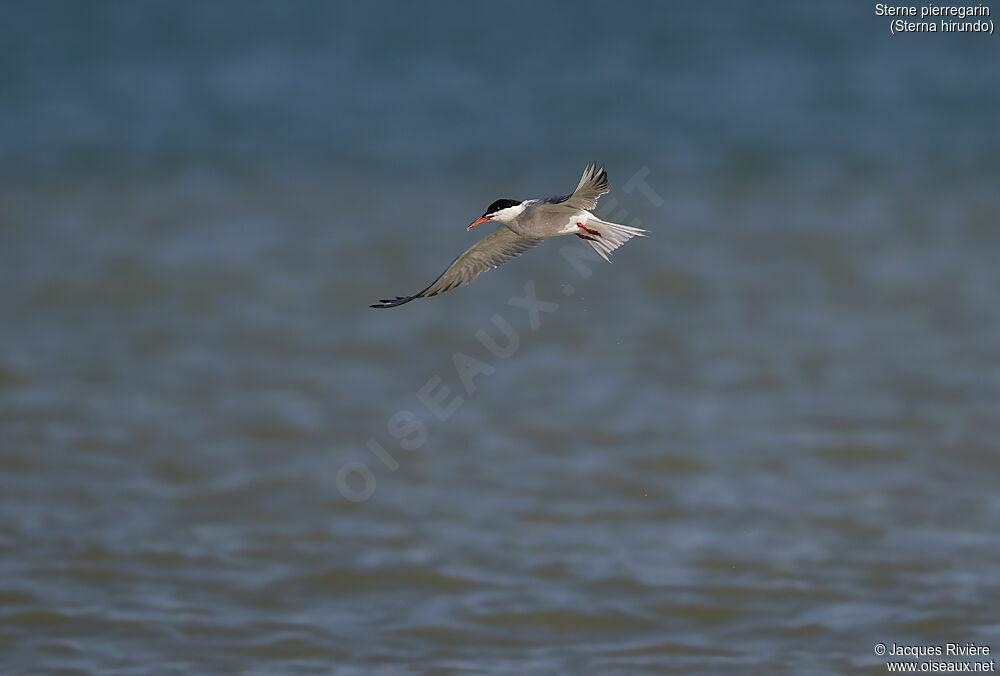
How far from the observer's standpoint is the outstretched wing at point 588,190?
4.30 meters

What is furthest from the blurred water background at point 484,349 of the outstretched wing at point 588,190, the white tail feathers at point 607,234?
the outstretched wing at point 588,190

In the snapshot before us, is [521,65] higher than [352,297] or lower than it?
higher

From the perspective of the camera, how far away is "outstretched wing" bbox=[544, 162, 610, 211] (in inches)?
169

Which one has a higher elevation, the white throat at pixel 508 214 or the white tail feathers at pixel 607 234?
the white throat at pixel 508 214

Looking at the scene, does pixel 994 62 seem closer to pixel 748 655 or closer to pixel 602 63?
pixel 602 63

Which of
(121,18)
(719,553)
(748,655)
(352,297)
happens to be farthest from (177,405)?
(121,18)

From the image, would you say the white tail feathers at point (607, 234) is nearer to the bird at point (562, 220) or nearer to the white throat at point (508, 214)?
the bird at point (562, 220)

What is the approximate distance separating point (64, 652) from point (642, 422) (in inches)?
180

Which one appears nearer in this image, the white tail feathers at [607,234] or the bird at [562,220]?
the bird at [562,220]

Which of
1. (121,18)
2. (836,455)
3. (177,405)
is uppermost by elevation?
(121,18)

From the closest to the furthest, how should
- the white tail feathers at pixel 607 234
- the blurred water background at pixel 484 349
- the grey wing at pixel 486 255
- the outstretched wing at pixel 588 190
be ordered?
the outstretched wing at pixel 588 190
the white tail feathers at pixel 607 234
the grey wing at pixel 486 255
the blurred water background at pixel 484 349

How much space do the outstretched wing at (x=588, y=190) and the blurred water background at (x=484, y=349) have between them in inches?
130

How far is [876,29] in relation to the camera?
19406 millimetres

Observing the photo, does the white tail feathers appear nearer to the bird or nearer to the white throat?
the bird
